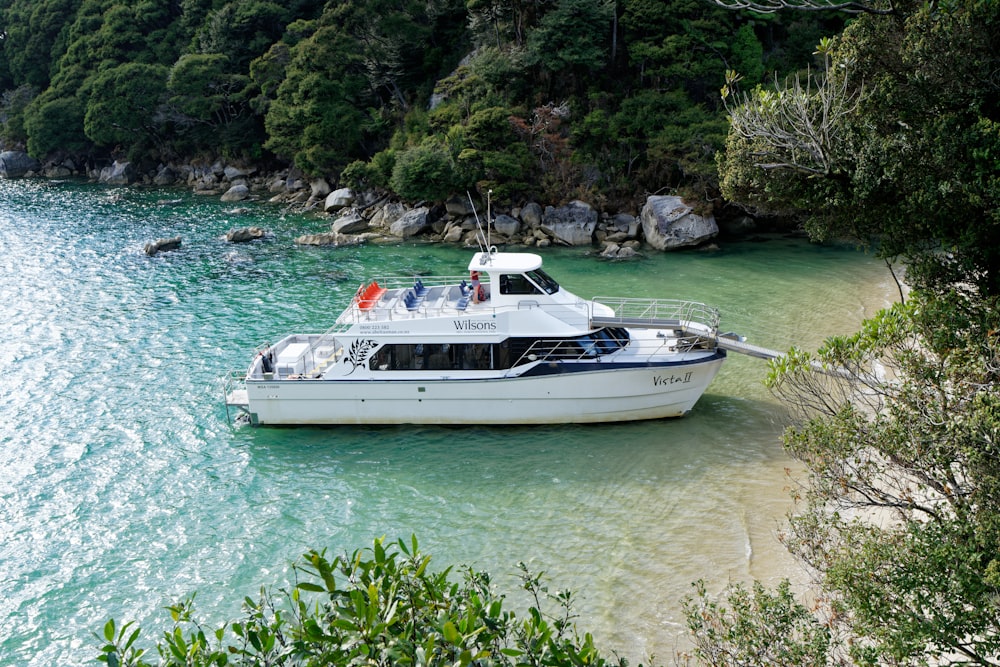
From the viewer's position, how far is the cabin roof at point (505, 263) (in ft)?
62.6

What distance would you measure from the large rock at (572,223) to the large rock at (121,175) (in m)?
44.2

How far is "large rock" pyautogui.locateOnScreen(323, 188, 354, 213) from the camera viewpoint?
47281 millimetres

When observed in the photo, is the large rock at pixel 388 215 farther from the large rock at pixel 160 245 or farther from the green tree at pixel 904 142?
the green tree at pixel 904 142

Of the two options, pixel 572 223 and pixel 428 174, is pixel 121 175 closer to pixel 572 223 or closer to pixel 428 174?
pixel 428 174

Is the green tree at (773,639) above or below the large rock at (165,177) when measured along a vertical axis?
below

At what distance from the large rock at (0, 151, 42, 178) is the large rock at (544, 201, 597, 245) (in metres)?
58.4

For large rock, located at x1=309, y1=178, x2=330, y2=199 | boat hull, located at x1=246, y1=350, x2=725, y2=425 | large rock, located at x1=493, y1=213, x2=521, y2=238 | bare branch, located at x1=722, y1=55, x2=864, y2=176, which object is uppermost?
bare branch, located at x1=722, y1=55, x2=864, y2=176

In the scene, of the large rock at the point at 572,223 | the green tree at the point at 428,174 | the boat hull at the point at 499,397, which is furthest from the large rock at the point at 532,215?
the boat hull at the point at 499,397

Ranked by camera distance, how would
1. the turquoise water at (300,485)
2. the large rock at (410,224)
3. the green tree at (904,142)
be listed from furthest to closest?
the large rock at (410,224), the turquoise water at (300,485), the green tree at (904,142)

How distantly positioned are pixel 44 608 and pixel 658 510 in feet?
39.6

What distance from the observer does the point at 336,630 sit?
5602mm

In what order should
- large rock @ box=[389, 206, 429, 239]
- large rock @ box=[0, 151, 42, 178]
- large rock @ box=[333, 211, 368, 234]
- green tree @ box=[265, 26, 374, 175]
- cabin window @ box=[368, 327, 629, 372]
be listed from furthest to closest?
1. large rock @ box=[0, 151, 42, 178]
2. green tree @ box=[265, 26, 374, 175]
3. large rock @ box=[333, 211, 368, 234]
4. large rock @ box=[389, 206, 429, 239]
5. cabin window @ box=[368, 327, 629, 372]

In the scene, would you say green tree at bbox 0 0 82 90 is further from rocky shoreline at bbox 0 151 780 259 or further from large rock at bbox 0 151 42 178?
rocky shoreline at bbox 0 151 780 259

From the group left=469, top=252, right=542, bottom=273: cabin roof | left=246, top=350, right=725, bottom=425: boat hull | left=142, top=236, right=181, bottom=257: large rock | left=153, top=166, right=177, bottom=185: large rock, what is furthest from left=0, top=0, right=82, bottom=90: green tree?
left=469, top=252, right=542, bottom=273: cabin roof
